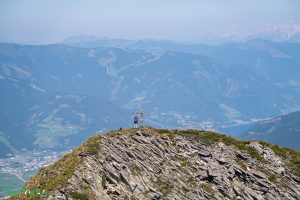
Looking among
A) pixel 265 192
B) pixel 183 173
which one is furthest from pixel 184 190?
pixel 265 192

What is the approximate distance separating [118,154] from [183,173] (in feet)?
23.1

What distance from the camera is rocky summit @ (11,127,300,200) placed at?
1641 inches

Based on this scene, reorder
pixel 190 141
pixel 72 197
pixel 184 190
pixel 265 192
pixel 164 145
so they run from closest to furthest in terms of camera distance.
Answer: pixel 72 197 → pixel 184 190 → pixel 265 192 → pixel 164 145 → pixel 190 141

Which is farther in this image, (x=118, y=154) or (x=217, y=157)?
(x=217, y=157)

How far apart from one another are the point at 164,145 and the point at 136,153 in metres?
5.88

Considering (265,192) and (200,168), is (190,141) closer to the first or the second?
(200,168)

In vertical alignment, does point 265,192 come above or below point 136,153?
below

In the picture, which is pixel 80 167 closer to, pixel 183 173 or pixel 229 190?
pixel 183 173

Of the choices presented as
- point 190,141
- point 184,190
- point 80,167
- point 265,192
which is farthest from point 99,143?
point 265,192

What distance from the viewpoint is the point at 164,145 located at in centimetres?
5491

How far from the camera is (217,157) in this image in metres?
55.1

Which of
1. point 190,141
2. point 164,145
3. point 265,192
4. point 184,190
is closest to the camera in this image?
point 184,190

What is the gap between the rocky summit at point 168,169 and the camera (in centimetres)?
4169

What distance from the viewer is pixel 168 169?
49438mm
